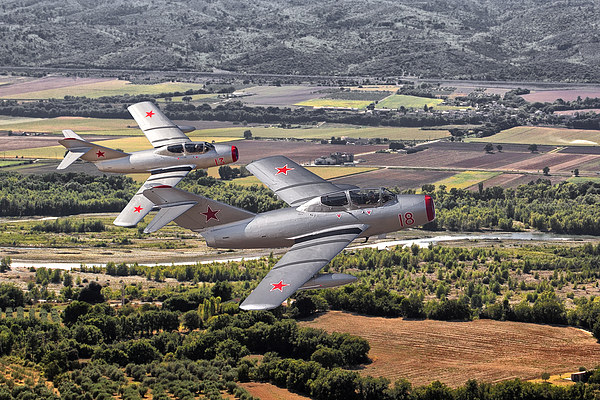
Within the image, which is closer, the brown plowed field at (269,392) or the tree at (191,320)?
the brown plowed field at (269,392)

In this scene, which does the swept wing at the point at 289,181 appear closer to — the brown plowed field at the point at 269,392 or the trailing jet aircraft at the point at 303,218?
the trailing jet aircraft at the point at 303,218

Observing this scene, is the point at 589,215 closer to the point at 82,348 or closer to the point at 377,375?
the point at 377,375

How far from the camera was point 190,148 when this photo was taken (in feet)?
325

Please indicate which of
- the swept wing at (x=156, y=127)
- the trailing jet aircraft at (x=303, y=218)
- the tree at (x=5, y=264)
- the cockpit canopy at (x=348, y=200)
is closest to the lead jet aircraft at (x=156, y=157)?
the swept wing at (x=156, y=127)

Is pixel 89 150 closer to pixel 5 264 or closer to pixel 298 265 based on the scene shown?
pixel 298 265

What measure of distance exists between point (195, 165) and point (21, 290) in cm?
5037

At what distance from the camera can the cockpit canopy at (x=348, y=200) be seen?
258ft

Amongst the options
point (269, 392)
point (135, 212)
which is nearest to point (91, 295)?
point (269, 392)

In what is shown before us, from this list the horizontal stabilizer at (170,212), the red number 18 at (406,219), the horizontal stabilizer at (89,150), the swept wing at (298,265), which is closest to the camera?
the swept wing at (298,265)

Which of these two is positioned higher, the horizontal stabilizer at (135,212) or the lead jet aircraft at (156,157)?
the lead jet aircraft at (156,157)

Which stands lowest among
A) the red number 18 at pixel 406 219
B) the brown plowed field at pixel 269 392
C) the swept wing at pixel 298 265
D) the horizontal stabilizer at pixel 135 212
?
the brown plowed field at pixel 269 392

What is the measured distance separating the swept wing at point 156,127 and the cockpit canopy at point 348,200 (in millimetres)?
26703

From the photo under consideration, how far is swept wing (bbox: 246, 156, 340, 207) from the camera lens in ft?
274

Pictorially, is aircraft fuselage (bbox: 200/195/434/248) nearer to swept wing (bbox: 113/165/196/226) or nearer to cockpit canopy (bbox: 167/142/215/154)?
swept wing (bbox: 113/165/196/226)
